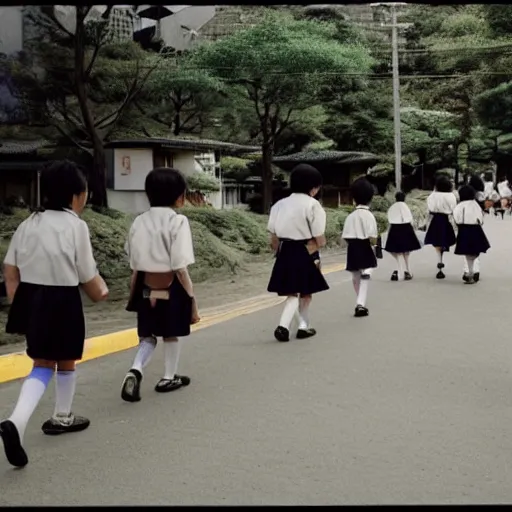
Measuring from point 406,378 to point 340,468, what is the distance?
2.13m

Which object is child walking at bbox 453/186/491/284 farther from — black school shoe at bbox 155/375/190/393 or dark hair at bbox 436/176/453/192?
black school shoe at bbox 155/375/190/393

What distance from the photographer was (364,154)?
852 inches

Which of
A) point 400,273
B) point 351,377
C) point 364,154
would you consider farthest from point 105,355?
point 364,154

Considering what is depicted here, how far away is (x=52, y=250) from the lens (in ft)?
13.2

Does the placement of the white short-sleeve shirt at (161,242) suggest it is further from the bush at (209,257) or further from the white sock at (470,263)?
the white sock at (470,263)

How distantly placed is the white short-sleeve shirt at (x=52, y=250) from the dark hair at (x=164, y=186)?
3.27 feet

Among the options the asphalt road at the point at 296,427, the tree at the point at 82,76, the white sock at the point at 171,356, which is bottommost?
the asphalt road at the point at 296,427

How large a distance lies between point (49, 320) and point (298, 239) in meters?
3.49

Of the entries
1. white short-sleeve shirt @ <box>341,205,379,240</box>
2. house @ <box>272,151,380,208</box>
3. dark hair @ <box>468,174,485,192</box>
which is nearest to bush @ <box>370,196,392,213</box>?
house @ <box>272,151,380,208</box>

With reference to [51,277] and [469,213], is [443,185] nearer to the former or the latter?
[469,213]

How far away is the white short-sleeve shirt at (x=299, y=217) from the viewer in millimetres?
7059

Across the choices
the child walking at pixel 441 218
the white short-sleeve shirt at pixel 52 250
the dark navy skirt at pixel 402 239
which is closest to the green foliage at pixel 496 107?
the child walking at pixel 441 218

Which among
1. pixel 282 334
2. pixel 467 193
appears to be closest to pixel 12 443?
pixel 282 334

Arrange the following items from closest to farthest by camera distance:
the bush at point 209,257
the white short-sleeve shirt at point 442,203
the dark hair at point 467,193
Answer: the dark hair at point 467,193 < the white short-sleeve shirt at point 442,203 < the bush at point 209,257
